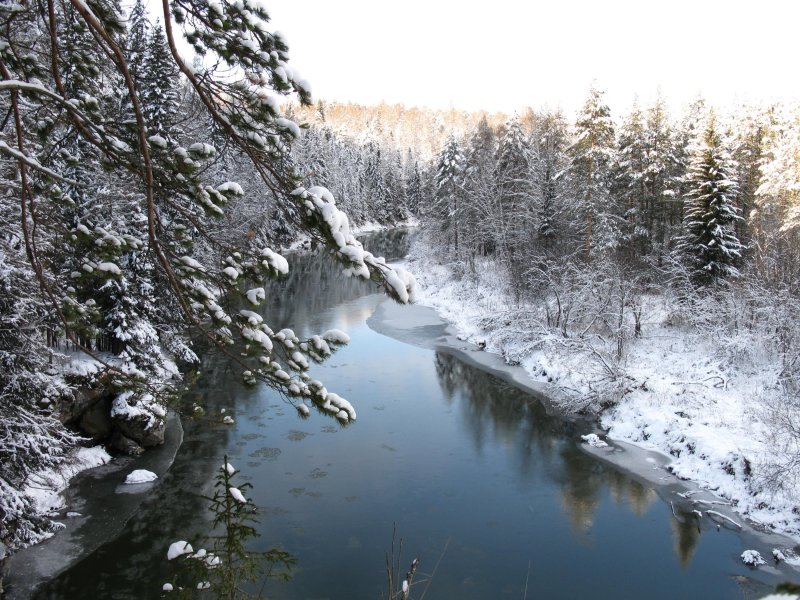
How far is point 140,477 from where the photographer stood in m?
13.6

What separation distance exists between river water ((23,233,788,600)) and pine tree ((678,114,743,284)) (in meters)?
11.7

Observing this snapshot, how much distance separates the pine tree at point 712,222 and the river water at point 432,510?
11679mm

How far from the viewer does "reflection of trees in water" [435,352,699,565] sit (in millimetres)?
13078

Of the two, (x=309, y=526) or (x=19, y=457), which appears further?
(x=309, y=526)

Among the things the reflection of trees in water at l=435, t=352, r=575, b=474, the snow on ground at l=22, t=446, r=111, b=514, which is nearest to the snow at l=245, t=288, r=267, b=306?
the snow on ground at l=22, t=446, r=111, b=514

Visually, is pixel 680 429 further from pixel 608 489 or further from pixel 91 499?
pixel 91 499

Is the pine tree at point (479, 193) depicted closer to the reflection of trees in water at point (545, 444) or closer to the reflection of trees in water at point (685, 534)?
the reflection of trees in water at point (545, 444)

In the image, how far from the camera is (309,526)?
12.1 m

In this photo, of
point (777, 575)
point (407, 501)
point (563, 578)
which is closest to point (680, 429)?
point (777, 575)

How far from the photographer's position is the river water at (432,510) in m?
10.5

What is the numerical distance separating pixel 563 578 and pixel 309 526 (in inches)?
216

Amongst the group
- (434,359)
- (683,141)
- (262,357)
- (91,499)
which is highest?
(683,141)

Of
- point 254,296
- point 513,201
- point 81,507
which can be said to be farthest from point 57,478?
point 513,201

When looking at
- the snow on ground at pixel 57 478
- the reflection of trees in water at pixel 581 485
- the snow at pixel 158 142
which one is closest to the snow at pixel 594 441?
the reflection of trees in water at pixel 581 485
